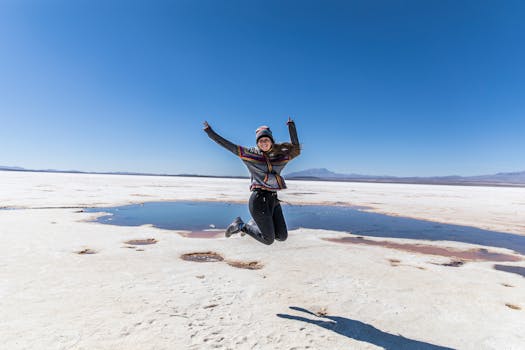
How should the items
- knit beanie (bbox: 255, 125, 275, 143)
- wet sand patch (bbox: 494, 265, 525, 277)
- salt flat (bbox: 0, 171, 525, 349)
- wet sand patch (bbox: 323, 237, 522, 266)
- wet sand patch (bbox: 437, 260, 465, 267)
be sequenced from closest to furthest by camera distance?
salt flat (bbox: 0, 171, 525, 349)
knit beanie (bbox: 255, 125, 275, 143)
wet sand patch (bbox: 494, 265, 525, 277)
wet sand patch (bbox: 437, 260, 465, 267)
wet sand patch (bbox: 323, 237, 522, 266)

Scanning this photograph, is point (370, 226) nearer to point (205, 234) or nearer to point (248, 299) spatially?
point (205, 234)

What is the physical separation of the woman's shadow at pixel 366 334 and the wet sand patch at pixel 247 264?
217 cm

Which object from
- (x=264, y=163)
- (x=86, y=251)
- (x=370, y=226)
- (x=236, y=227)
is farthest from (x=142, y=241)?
(x=370, y=226)

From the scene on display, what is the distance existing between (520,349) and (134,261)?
19.1ft

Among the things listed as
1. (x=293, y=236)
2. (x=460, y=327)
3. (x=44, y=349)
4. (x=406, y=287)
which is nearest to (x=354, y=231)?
(x=293, y=236)

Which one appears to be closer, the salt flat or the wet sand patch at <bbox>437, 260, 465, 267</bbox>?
the salt flat

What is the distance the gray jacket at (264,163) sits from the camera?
4105 mm

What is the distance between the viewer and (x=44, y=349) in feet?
9.11

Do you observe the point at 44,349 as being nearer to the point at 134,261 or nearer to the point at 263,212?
the point at 263,212

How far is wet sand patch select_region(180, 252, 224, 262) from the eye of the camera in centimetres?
631

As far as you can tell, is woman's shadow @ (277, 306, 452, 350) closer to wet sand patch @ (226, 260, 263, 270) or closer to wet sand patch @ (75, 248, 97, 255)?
wet sand patch @ (226, 260, 263, 270)

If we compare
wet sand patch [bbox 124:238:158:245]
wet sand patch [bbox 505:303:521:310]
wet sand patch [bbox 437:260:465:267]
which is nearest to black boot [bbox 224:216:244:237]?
wet sand patch [bbox 124:238:158:245]

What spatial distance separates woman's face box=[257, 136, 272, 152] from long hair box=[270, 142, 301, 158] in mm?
70

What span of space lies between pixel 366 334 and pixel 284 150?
2.45m
